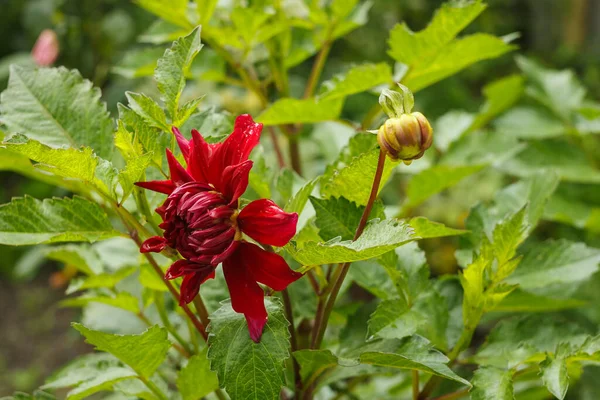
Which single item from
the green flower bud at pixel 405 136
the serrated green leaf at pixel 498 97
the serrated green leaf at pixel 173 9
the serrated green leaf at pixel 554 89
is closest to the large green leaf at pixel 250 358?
the green flower bud at pixel 405 136

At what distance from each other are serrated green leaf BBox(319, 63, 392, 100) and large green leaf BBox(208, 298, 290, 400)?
222mm

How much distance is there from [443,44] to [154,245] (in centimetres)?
31

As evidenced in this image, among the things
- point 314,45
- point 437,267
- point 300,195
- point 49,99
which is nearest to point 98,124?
point 49,99

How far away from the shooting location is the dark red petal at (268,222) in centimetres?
33

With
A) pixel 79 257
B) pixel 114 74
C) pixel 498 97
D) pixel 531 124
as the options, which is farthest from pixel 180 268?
pixel 114 74

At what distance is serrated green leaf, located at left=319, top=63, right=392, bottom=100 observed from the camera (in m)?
0.52

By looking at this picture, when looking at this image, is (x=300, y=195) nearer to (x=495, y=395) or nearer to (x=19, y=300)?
(x=495, y=395)

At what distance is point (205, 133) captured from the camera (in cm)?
44

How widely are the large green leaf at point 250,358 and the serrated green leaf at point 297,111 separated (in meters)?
0.21

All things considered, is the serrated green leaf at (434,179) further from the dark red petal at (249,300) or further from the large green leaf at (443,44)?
the dark red petal at (249,300)

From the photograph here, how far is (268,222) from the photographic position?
335 mm

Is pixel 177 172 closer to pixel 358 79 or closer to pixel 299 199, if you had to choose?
pixel 299 199

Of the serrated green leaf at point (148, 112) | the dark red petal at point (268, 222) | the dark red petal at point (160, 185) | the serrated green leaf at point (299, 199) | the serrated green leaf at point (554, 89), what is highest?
the serrated green leaf at point (148, 112)

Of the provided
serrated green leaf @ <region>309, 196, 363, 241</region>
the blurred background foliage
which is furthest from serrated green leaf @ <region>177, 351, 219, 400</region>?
the blurred background foliage
